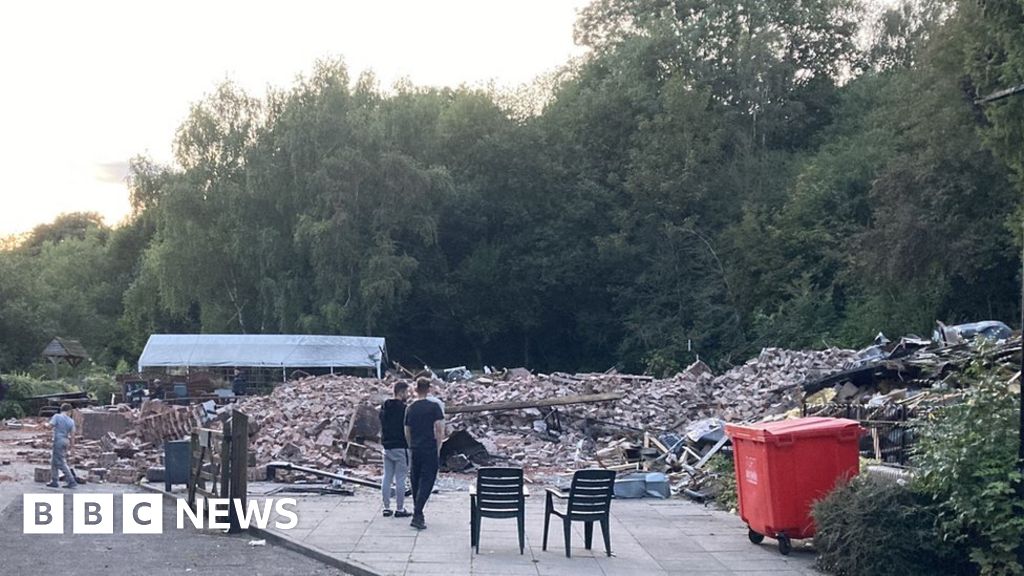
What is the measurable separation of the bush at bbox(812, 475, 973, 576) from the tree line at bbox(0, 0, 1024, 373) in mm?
37891

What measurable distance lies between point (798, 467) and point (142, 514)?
363 inches

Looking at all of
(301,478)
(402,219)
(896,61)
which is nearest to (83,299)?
(402,219)

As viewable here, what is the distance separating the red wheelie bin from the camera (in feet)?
41.6

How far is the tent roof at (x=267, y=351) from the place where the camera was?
4891cm

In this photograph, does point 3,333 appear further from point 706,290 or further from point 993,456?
point 993,456

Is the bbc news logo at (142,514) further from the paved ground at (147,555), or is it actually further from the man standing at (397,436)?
the man standing at (397,436)

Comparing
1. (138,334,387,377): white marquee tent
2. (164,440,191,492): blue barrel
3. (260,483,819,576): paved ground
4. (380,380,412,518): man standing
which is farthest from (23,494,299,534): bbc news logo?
(138,334,387,377): white marquee tent

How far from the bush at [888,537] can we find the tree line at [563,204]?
3789cm

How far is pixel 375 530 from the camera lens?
14.6 m

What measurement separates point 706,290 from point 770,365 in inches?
904

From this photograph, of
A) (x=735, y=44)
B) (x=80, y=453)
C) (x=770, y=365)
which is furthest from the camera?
(x=735, y=44)

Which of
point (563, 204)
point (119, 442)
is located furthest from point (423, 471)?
point (563, 204)

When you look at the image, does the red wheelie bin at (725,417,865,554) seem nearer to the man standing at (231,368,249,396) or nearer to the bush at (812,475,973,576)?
the bush at (812,475,973,576)

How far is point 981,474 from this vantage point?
10.3m
